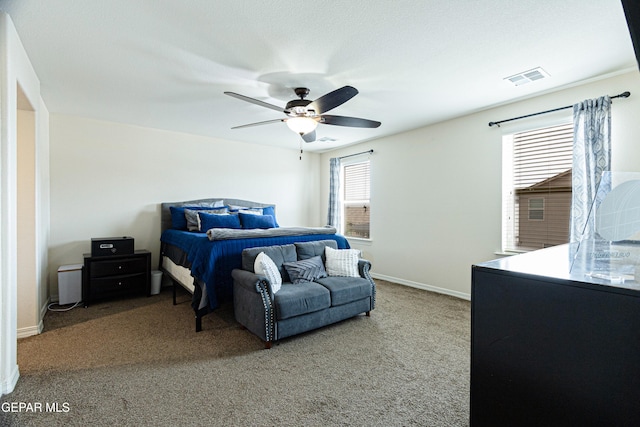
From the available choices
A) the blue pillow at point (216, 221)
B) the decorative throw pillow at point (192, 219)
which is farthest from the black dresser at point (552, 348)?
the decorative throw pillow at point (192, 219)

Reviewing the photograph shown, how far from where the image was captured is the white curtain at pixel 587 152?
2785mm

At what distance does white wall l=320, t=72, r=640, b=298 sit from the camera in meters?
2.88

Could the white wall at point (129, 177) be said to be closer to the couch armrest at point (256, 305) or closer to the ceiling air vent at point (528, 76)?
the couch armrest at point (256, 305)

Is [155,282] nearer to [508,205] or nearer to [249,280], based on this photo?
[249,280]

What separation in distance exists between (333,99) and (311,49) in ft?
1.39

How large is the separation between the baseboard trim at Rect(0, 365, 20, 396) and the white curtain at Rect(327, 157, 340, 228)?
469 cm

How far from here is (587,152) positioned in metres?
2.87

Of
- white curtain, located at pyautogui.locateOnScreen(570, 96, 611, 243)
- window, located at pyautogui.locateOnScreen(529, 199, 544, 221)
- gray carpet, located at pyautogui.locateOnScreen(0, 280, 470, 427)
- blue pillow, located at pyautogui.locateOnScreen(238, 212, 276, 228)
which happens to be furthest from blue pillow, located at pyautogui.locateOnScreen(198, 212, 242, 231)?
white curtain, located at pyautogui.locateOnScreen(570, 96, 611, 243)

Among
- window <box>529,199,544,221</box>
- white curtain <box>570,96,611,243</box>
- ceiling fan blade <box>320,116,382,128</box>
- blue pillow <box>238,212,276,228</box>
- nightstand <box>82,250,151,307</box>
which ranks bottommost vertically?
nightstand <box>82,250,151,307</box>

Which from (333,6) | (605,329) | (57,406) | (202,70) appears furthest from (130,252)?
(605,329)

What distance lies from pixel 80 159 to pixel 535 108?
5880 mm

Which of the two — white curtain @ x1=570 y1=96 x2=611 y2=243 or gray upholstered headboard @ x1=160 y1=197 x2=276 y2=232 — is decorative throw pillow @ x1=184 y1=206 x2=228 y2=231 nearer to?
gray upholstered headboard @ x1=160 y1=197 x2=276 y2=232

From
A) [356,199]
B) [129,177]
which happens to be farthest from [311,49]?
[356,199]

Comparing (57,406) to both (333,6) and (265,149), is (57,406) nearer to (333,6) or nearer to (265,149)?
(333,6)
